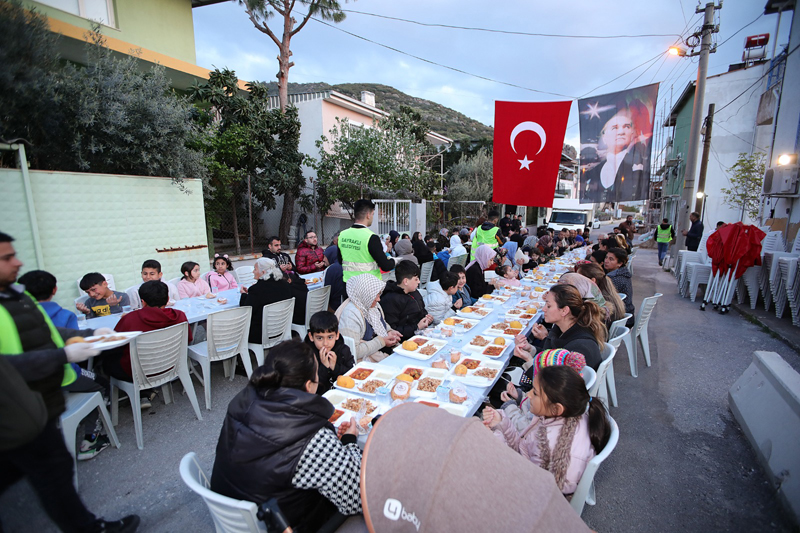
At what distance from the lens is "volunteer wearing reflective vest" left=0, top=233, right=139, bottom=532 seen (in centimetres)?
189

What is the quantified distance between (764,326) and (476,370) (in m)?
6.62

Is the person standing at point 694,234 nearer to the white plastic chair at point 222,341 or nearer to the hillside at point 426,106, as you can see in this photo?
the white plastic chair at point 222,341

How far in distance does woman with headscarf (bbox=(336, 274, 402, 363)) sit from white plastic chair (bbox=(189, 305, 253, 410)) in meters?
1.21

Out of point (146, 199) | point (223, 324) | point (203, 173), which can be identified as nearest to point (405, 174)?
point (203, 173)

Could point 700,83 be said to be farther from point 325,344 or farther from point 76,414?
point 76,414

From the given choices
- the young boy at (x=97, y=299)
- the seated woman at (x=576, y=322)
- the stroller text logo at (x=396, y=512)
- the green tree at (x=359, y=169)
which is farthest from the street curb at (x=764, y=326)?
the green tree at (x=359, y=169)

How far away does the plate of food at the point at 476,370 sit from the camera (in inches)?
104

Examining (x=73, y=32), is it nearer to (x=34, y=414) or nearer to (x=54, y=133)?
(x=54, y=133)

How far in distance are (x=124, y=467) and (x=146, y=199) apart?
576 centimetres

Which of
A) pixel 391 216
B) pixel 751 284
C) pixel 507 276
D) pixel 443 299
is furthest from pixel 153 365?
pixel 751 284

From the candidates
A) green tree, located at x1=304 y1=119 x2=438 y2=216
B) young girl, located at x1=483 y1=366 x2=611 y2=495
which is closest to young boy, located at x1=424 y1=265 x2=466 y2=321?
young girl, located at x1=483 y1=366 x2=611 y2=495

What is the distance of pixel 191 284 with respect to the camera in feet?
17.8

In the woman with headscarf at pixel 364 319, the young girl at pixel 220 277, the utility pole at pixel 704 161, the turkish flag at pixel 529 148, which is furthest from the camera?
the utility pole at pixel 704 161

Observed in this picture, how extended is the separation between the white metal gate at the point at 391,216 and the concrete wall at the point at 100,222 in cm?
544
